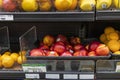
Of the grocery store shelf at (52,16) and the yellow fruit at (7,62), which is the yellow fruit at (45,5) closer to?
the grocery store shelf at (52,16)

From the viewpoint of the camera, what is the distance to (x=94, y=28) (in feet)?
5.56

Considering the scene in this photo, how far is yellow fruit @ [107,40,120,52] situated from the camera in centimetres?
134

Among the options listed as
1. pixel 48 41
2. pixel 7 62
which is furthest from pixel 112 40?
pixel 7 62

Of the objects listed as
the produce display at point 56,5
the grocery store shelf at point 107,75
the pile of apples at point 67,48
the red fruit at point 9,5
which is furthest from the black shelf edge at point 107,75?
the red fruit at point 9,5

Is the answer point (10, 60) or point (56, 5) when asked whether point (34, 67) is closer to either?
point (10, 60)

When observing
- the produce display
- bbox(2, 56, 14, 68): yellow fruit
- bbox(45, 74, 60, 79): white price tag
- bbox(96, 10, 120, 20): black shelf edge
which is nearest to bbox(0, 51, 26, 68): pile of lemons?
bbox(2, 56, 14, 68): yellow fruit

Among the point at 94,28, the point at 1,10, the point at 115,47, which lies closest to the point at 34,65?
the point at 1,10

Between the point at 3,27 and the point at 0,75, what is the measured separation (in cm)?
44

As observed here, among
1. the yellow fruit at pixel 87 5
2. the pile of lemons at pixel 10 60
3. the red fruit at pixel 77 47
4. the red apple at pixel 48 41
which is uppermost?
the yellow fruit at pixel 87 5

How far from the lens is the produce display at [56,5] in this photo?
47.1 inches

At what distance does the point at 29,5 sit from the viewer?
123 cm

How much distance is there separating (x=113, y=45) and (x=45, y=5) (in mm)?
469

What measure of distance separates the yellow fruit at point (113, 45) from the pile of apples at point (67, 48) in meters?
0.06

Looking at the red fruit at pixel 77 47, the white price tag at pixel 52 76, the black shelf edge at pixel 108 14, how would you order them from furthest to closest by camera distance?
the red fruit at pixel 77 47
the white price tag at pixel 52 76
the black shelf edge at pixel 108 14
